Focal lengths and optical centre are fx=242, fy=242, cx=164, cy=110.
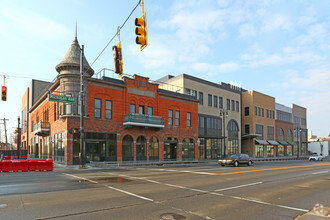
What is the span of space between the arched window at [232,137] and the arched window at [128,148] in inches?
920

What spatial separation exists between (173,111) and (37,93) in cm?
3344

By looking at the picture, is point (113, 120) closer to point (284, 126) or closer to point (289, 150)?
point (284, 126)

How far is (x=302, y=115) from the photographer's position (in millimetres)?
74000

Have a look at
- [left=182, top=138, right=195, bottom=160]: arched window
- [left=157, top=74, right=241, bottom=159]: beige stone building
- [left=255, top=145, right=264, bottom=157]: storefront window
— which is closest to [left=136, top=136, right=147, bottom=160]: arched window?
[left=182, top=138, right=195, bottom=160]: arched window

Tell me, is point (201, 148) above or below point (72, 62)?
below

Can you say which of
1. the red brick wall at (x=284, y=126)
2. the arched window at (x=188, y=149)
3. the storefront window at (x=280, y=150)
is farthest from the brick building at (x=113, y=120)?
the red brick wall at (x=284, y=126)

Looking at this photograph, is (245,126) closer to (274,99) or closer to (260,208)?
(274,99)

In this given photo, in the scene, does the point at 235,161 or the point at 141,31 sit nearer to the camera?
the point at 141,31

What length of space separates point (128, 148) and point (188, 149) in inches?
441

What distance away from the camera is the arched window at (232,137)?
155 feet

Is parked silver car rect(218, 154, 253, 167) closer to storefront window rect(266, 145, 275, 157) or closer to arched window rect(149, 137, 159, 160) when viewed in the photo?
arched window rect(149, 137, 159, 160)

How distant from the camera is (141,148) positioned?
31344mm

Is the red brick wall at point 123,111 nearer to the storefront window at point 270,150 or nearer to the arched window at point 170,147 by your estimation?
the arched window at point 170,147

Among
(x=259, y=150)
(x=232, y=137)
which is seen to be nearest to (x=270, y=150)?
(x=259, y=150)
